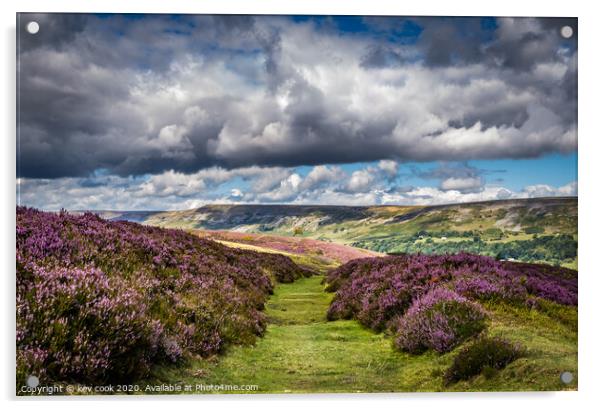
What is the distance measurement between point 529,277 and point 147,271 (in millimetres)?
8335

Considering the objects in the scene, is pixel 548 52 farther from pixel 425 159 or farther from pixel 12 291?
pixel 12 291

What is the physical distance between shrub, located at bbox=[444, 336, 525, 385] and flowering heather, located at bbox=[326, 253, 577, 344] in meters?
2.10

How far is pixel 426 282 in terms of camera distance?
1109cm

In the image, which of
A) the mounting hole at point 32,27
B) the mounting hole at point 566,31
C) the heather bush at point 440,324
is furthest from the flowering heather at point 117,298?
the mounting hole at point 566,31

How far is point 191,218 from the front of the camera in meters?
10.8

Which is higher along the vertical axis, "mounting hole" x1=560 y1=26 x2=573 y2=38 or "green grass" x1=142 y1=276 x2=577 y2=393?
"mounting hole" x1=560 y1=26 x2=573 y2=38

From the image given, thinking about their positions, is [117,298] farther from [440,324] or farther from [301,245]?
[440,324]

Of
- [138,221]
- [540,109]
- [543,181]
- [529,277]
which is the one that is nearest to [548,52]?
[540,109]

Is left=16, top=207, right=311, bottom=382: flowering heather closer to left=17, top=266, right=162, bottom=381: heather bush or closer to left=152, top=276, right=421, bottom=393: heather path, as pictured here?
left=17, top=266, right=162, bottom=381: heather bush

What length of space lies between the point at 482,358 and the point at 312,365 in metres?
3.01

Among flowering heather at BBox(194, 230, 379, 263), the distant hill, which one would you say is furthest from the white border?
flowering heather at BBox(194, 230, 379, 263)

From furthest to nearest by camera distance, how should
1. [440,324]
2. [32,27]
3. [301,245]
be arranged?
[301,245]
[32,27]
[440,324]

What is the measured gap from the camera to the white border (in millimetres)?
8711

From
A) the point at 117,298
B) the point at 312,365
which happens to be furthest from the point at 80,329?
the point at 312,365
